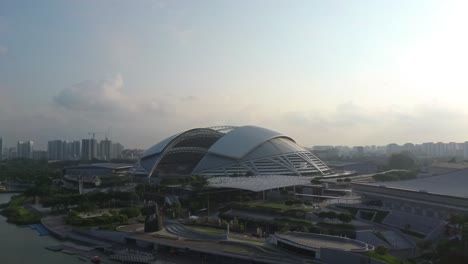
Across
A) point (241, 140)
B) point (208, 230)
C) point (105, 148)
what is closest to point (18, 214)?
point (208, 230)

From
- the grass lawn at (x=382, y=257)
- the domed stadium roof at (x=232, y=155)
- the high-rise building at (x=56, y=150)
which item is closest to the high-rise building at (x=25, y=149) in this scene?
the high-rise building at (x=56, y=150)

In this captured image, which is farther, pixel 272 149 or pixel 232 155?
pixel 272 149

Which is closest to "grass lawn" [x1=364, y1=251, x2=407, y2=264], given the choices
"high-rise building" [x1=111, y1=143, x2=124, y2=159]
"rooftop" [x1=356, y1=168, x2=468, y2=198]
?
"rooftop" [x1=356, y1=168, x2=468, y2=198]

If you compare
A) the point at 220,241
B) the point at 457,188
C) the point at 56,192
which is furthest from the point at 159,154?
the point at 457,188

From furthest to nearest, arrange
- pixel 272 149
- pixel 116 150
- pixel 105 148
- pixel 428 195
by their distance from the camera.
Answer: pixel 116 150
pixel 105 148
pixel 272 149
pixel 428 195

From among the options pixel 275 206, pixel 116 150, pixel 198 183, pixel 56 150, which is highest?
pixel 116 150

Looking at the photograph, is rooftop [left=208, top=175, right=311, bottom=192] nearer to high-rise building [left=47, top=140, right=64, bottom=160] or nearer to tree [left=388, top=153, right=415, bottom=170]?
tree [left=388, top=153, right=415, bottom=170]

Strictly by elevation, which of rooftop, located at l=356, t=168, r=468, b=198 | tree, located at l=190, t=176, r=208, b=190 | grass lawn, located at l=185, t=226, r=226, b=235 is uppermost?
rooftop, located at l=356, t=168, r=468, b=198

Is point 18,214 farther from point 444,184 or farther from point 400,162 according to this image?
point 400,162
